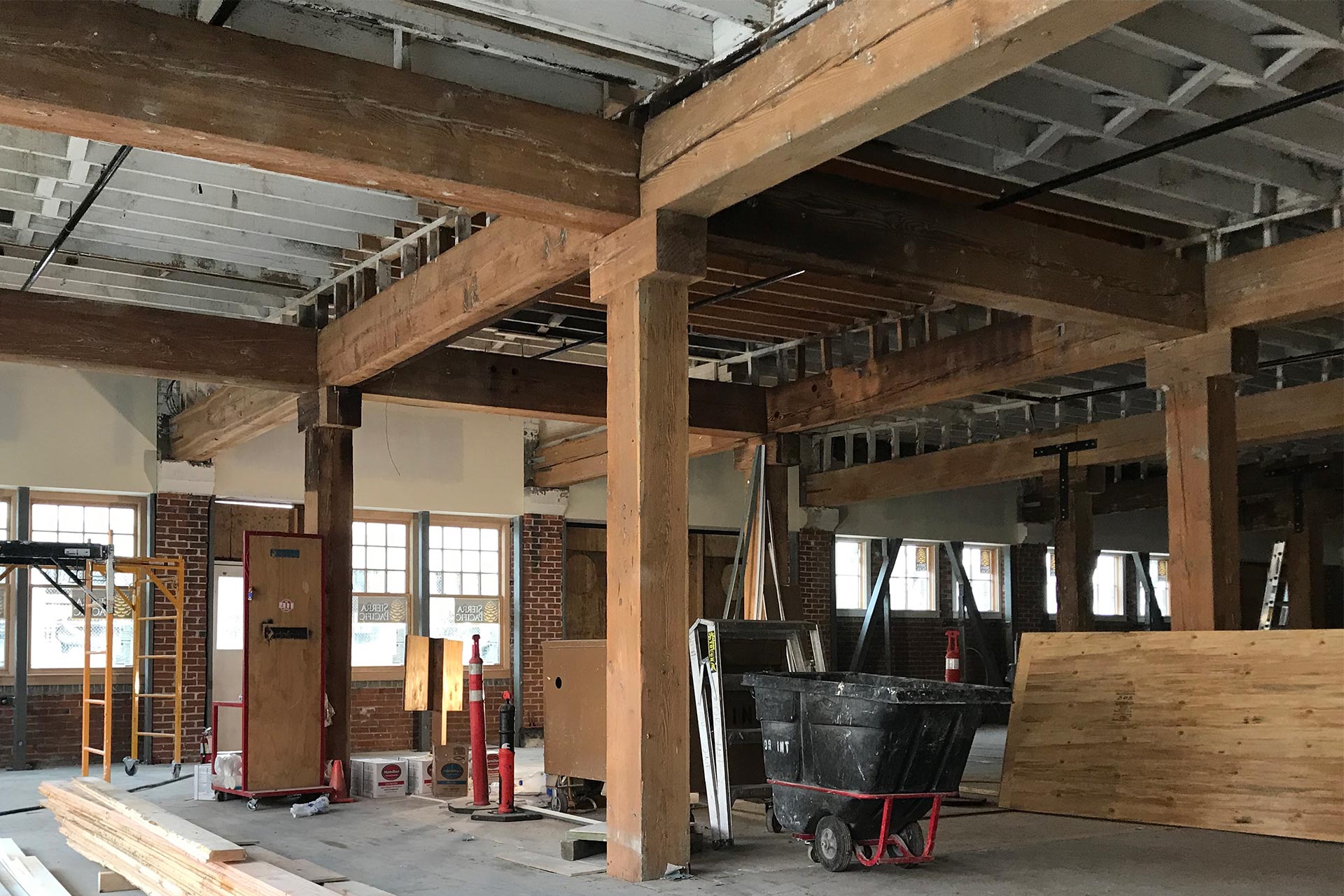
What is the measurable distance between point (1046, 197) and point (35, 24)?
4.94 m

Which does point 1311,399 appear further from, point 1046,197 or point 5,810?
point 5,810

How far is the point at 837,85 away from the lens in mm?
4398

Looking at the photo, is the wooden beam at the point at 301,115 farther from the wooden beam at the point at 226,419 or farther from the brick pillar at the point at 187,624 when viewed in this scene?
the brick pillar at the point at 187,624

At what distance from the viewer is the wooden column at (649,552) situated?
5309mm

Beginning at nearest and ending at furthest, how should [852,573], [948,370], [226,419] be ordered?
[948,370] → [226,419] → [852,573]

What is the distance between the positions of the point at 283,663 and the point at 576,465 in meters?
5.18

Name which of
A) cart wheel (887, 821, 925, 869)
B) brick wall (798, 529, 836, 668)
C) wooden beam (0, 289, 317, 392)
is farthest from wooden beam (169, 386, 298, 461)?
brick wall (798, 529, 836, 668)

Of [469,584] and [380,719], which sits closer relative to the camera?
[380,719]

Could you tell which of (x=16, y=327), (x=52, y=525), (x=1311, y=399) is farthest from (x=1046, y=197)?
(x=52, y=525)

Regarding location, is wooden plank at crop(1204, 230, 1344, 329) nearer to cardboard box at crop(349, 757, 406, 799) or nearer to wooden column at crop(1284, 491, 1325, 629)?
cardboard box at crop(349, 757, 406, 799)

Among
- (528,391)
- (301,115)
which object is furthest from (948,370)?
(301,115)

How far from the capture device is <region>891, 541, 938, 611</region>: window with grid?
17.0 meters

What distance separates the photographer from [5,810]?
8.40 metres

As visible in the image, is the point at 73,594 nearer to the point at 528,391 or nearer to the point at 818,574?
the point at 528,391
